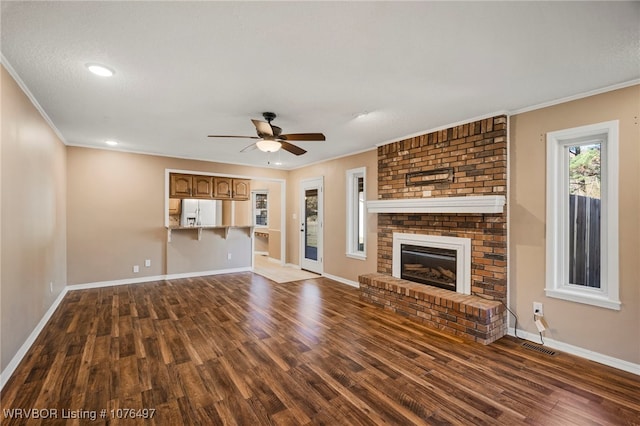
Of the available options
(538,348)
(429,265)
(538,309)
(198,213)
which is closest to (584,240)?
(538,309)

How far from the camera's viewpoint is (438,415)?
1.95 m

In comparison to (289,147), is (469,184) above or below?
below

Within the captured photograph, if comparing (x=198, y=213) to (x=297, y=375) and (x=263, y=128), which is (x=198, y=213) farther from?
(x=297, y=375)

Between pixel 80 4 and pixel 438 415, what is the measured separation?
10.7 feet

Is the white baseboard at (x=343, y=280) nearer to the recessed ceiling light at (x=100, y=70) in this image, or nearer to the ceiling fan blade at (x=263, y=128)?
the ceiling fan blade at (x=263, y=128)

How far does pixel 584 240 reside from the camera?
9.66 feet

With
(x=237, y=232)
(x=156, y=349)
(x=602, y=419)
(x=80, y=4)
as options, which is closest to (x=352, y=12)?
(x=80, y=4)

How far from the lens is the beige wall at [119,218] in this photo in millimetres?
4980

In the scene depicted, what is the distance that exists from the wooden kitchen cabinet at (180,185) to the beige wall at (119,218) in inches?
6.1

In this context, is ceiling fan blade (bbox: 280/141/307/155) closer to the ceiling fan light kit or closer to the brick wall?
the ceiling fan light kit

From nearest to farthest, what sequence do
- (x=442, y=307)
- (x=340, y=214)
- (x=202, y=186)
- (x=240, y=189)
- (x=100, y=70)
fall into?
(x=100, y=70), (x=442, y=307), (x=340, y=214), (x=202, y=186), (x=240, y=189)

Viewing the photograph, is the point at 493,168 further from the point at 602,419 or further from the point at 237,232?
the point at 237,232

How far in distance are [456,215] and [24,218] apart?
4571 mm

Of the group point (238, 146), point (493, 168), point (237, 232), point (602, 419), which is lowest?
point (602, 419)
